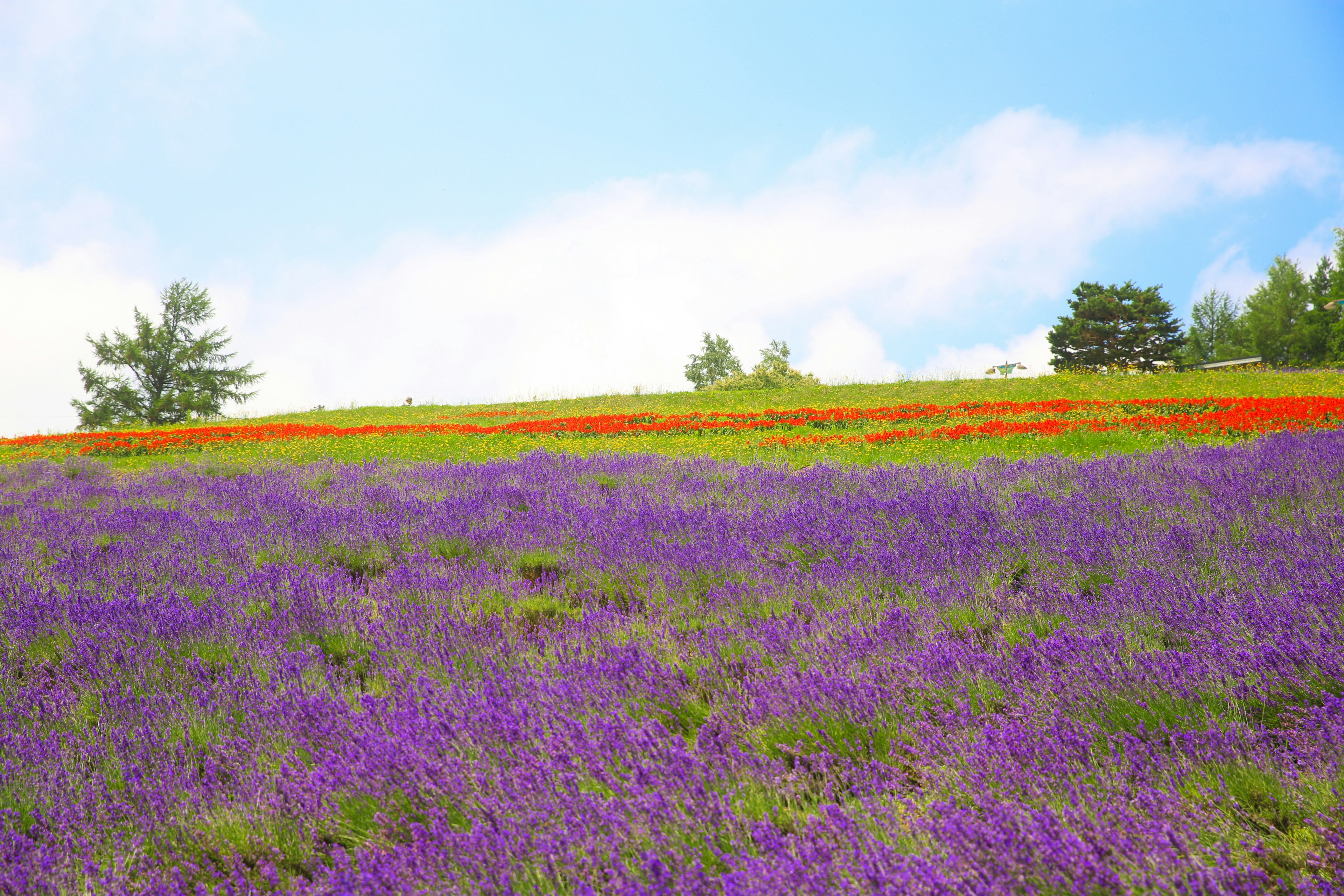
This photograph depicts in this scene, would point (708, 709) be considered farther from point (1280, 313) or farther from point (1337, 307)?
point (1280, 313)

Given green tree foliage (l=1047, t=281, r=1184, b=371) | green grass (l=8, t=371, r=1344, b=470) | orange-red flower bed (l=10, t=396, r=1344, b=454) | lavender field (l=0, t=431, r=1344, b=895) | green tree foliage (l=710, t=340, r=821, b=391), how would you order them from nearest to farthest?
lavender field (l=0, t=431, r=1344, b=895)
green grass (l=8, t=371, r=1344, b=470)
orange-red flower bed (l=10, t=396, r=1344, b=454)
green tree foliage (l=710, t=340, r=821, b=391)
green tree foliage (l=1047, t=281, r=1184, b=371)

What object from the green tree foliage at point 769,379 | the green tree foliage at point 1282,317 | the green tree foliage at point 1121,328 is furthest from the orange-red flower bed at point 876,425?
the green tree foliage at point 1282,317

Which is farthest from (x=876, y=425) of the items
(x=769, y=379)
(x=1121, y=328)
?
→ (x=1121, y=328)

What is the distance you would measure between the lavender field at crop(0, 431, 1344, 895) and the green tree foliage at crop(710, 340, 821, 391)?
21.2m

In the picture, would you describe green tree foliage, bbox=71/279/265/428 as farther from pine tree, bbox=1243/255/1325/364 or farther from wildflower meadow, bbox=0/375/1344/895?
pine tree, bbox=1243/255/1325/364

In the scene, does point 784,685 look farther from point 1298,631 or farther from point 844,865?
point 1298,631

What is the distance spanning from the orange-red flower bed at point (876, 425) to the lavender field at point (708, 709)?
4.85 metres

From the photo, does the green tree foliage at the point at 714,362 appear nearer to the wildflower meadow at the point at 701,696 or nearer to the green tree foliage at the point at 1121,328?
the green tree foliage at the point at 1121,328

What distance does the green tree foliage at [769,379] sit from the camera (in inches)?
1034

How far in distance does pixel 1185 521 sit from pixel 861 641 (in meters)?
2.36

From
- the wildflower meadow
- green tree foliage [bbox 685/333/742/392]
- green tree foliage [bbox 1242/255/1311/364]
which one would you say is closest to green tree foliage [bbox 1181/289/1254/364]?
green tree foliage [bbox 1242/255/1311/364]

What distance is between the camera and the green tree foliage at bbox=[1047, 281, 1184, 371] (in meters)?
38.1

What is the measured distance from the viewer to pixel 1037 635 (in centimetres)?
249

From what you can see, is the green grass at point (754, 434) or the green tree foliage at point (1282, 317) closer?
the green grass at point (754, 434)
